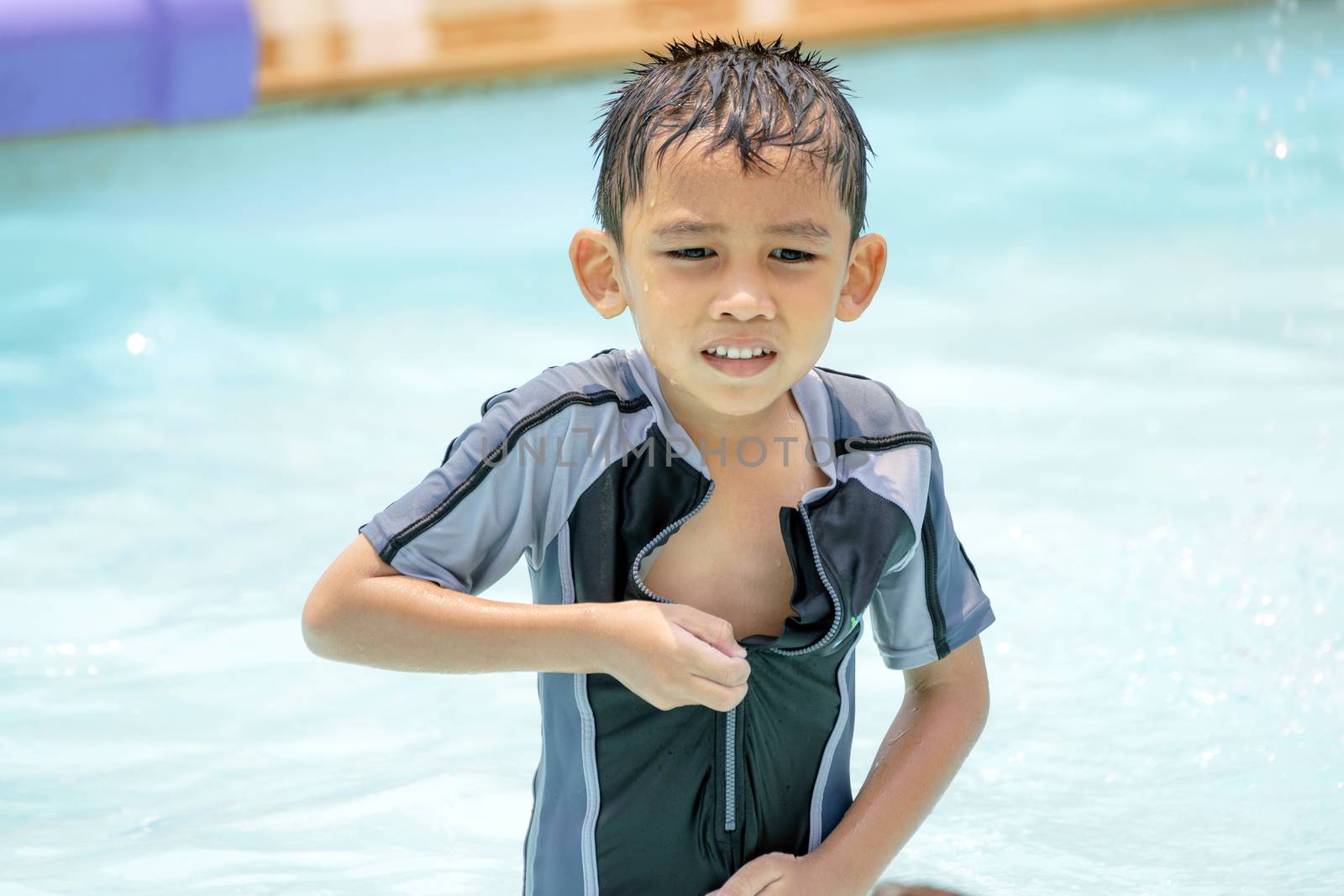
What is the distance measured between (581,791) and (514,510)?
0.30m

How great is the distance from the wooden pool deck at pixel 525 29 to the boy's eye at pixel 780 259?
476 cm

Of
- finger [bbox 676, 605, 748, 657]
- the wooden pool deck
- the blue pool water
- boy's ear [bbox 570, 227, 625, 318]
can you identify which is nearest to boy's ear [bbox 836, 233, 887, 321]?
boy's ear [bbox 570, 227, 625, 318]

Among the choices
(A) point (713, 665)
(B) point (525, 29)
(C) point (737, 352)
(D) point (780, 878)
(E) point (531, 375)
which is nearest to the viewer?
(A) point (713, 665)

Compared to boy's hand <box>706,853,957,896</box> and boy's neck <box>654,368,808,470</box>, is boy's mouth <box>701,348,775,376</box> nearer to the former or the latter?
boy's neck <box>654,368,808,470</box>

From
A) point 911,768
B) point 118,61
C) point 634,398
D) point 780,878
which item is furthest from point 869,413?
point 118,61

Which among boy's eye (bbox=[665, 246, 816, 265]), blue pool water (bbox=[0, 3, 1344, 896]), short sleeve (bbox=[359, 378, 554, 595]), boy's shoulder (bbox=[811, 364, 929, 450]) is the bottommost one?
blue pool water (bbox=[0, 3, 1344, 896])

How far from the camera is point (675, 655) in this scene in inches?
55.8

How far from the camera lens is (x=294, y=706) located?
314cm

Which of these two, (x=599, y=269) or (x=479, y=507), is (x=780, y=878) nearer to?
(x=479, y=507)

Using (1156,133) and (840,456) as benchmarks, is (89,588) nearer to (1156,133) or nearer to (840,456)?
(840,456)

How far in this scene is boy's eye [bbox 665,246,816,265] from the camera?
1.52 metres

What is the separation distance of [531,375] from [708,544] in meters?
3.18

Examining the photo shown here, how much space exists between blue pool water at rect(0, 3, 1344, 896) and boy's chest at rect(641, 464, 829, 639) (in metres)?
0.93

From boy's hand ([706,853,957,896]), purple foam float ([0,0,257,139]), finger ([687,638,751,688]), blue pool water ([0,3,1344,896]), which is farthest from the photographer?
purple foam float ([0,0,257,139])
